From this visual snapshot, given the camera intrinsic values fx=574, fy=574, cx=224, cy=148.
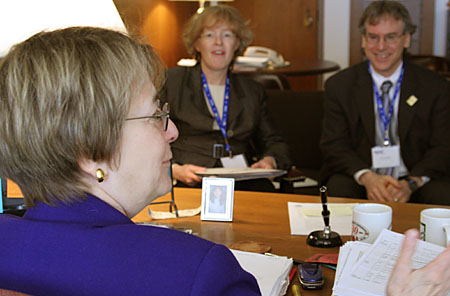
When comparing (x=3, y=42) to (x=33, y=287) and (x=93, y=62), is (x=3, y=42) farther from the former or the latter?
(x=33, y=287)

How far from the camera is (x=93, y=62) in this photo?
1046 mm

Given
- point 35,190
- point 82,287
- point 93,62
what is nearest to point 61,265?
point 82,287

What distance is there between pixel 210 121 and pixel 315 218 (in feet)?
4.10

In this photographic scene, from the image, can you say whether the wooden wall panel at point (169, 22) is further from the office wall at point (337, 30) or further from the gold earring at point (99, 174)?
the gold earring at point (99, 174)

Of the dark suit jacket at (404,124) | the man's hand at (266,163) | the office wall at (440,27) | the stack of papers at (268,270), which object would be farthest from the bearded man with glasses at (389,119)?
the office wall at (440,27)

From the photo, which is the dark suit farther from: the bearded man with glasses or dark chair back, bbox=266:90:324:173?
dark chair back, bbox=266:90:324:173

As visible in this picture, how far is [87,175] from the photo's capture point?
3.70 ft

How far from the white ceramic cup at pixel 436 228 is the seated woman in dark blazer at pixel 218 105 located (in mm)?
1402

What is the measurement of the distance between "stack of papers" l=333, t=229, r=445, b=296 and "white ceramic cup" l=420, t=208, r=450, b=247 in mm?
52

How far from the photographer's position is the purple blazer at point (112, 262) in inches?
36.4

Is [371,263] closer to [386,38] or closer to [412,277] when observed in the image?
[412,277]

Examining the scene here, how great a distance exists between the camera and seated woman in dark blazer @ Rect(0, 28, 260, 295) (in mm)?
936

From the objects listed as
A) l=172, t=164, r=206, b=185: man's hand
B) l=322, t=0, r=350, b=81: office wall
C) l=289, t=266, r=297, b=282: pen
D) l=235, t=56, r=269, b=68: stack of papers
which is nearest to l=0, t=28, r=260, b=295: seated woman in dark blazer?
l=289, t=266, r=297, b=282: pen

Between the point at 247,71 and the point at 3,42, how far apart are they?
3370 millimetres
